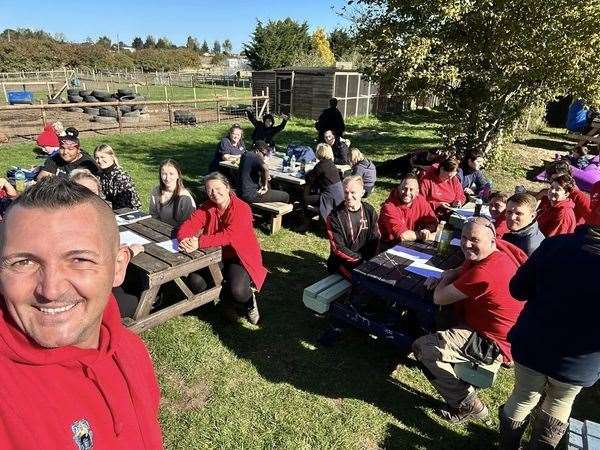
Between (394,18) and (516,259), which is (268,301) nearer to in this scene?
(516,259)

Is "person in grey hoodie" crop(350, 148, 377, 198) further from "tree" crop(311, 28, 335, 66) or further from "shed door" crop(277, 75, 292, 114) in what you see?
"tree" crop(311, 28, 335, 66)

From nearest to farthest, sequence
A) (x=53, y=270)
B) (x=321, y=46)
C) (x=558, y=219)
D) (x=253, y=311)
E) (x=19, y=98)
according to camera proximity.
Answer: (x=53, y=270) < (x=253, y=311) < (x=558, y=219) < (x=19, y=98) < (x=321, y=46)

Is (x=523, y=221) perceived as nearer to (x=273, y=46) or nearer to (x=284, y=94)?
(x=284, y=94)

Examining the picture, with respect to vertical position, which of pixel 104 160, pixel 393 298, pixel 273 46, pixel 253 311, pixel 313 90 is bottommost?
pixel 253 311

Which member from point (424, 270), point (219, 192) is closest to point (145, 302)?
point (219, 192)

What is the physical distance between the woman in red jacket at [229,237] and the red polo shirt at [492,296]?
218 centimetres

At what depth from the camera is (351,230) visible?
451 cm

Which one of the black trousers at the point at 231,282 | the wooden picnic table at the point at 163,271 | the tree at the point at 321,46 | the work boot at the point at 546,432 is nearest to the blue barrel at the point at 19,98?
the wooden picnic table at the point at 163,271

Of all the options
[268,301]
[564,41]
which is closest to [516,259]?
[268,301]

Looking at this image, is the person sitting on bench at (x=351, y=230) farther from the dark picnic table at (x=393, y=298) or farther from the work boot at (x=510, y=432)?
the work boot at (x=510, y=432)

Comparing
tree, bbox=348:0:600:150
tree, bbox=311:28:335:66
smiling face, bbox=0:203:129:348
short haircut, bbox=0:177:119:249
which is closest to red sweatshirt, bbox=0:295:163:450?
smiling face, bbox=0:203:129:348

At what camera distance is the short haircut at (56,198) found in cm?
109

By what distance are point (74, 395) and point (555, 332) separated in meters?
2.54

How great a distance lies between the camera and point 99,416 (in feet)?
4.00
